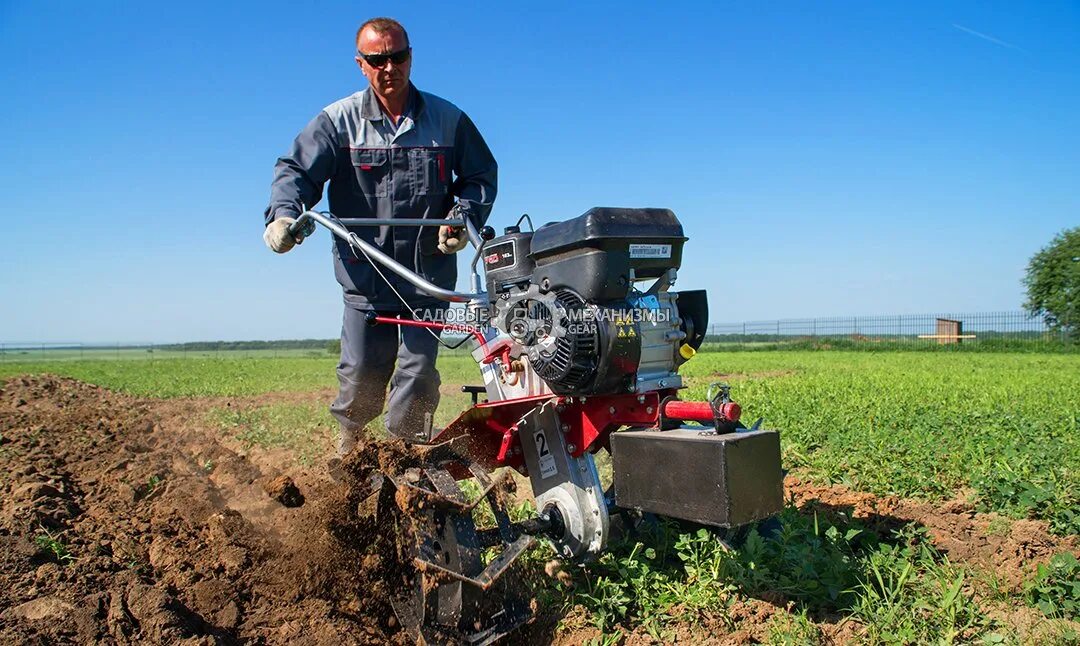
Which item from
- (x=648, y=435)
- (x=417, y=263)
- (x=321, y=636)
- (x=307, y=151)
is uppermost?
(x=307, y=151)

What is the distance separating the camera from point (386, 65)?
369cm

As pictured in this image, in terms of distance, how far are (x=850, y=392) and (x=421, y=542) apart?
8879 mm

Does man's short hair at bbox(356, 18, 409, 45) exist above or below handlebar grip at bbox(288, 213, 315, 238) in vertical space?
above

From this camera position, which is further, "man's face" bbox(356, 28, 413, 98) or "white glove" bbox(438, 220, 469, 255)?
"white glove" bbox(438, 220, 469, 255)

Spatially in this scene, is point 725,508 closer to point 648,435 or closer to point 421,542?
point 648,435

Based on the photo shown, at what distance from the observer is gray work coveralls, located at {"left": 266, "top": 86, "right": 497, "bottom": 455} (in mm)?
3809

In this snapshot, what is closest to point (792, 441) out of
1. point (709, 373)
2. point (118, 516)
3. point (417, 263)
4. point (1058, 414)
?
point (1058, 414)

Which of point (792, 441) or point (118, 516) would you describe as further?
point (792, 441)

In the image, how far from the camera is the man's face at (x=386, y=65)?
368 cm

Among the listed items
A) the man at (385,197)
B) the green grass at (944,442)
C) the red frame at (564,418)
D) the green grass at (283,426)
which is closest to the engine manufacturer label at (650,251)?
the red frame at (564,418)

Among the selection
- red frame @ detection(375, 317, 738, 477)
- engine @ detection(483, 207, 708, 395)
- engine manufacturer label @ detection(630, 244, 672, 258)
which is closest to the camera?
engine @ detection(483, 207, 708, 395)

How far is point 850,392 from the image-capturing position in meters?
10.3

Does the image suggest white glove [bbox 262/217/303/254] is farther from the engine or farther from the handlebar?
the engine

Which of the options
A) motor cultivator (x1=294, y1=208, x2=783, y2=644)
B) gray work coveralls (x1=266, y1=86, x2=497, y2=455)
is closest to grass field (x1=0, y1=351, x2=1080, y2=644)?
motor cultivator (x1=294, y1=208, x2=783, y2=644)
